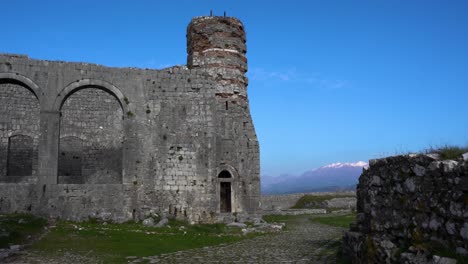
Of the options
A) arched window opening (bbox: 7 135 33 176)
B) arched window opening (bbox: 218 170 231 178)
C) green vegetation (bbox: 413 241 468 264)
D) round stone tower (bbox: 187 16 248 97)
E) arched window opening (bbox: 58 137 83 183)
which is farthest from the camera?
arched window opening (bbox: 58 137 83 183)

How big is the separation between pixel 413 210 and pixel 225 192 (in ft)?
56.1

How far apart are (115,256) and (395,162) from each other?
7.60 meters

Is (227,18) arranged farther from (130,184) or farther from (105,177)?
(105,177)

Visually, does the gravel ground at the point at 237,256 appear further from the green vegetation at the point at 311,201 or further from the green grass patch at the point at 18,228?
the green vegetation at the point at 311,201

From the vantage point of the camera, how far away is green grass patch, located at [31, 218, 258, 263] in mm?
11507

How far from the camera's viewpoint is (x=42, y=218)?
56.2 ft

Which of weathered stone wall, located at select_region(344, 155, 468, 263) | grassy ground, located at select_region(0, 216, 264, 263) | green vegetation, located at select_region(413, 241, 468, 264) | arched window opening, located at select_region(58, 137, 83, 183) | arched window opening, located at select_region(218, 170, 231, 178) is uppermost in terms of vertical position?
arched window opening, located at select_region(58, 137, 83, 183)

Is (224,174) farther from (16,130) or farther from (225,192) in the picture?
(16,130)

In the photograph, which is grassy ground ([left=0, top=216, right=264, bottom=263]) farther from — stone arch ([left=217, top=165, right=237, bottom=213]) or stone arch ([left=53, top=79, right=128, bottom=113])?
stone arch ([left=53, top=79, right=128, bottom=113])

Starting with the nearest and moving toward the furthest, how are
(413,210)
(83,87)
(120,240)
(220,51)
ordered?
(413,210) → (120,240) → (83,87) → (220,51)

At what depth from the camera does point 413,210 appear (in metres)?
5.56

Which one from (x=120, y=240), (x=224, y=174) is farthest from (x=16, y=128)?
(x=120, y=240)

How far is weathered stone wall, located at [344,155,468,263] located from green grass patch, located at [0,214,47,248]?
33.7 ft

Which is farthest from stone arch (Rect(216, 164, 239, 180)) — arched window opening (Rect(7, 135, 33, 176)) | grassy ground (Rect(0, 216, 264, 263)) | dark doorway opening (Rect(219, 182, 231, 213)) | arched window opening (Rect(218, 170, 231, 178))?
arched window opening (Rect(7, 135, 33, 176))
